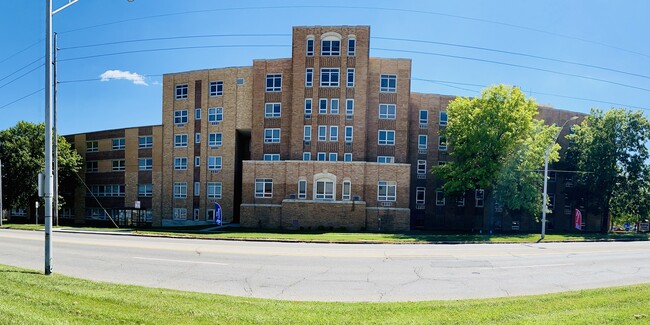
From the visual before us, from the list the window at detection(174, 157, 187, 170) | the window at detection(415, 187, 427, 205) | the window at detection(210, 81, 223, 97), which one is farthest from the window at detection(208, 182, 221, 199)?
the window at detection(415, 187, 427, 205)

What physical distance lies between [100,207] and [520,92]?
52692 mm

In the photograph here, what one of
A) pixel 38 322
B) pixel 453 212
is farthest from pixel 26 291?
pixel 453 212

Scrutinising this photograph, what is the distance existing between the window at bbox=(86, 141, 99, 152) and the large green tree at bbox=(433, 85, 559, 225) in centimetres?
4554

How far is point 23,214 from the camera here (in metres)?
54.3

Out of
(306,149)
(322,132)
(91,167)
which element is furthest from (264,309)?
(91,167)

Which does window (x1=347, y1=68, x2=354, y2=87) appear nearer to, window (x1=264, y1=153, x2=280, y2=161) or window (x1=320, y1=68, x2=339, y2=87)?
window (x1=320, y1=68, x2=339, y2=87)

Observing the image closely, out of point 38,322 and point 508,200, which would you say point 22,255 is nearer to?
point 38,322

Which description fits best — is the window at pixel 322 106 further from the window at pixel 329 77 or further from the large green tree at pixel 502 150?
the large green tree at pixel 502 150

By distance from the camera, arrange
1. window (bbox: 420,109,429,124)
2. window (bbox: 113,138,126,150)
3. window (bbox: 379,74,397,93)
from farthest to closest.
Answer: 1. window (bbox: 113,138,126,150)
2. window (bbox: 420,109,429,124)
3. window (bbox: 379,74,397,93)

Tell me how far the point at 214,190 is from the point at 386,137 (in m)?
20.7

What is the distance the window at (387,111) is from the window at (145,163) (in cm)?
2912

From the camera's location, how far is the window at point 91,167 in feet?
156

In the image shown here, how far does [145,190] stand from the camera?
43.8 metres

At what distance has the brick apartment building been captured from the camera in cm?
3466
